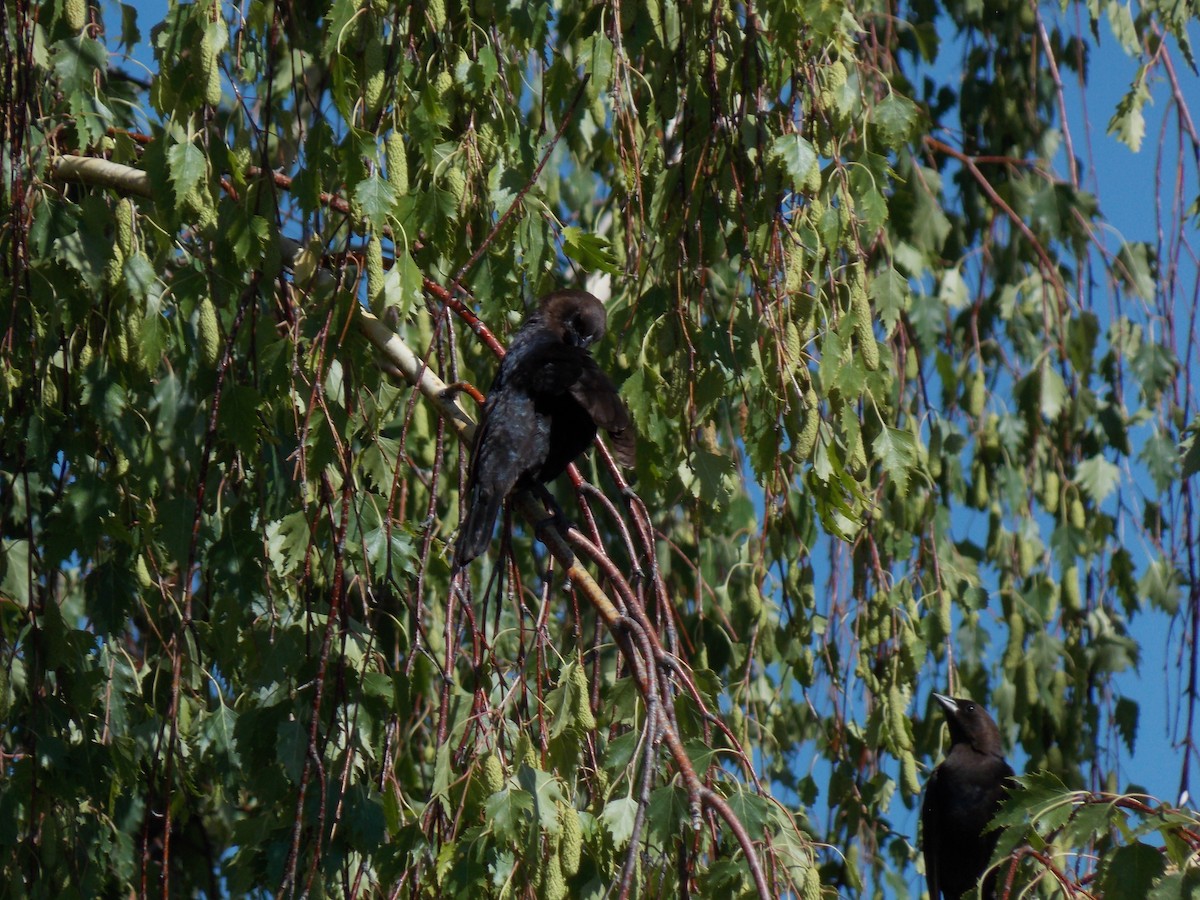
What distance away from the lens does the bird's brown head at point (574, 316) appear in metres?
3.43

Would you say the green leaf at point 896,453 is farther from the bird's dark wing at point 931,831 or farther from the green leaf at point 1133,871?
the bird's dark wing at point 931,831

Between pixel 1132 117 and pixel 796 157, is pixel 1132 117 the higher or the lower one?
the higher one

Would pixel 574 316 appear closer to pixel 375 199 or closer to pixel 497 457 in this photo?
pixel 497 457

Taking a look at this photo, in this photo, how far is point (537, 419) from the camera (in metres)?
3.08

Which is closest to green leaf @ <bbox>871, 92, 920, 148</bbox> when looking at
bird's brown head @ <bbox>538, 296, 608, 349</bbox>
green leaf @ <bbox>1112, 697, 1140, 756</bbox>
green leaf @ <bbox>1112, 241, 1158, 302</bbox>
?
bird's brown head @ <bbox>538, 296, 608, 349</bbox>

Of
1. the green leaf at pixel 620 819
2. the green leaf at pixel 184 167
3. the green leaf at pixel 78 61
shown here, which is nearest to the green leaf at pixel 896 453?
the green leaf at pixel 620 819

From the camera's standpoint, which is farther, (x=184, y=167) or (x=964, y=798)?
(x=964, y=798)

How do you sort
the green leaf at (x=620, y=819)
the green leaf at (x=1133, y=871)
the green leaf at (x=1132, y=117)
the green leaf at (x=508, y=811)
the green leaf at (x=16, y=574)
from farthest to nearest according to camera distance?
1. the green leaf at (x=1132, y=117)
2. the green leaf at (x=16, y=574)
3. the green leaf at (x=620, y=819)
4. the green leaf at (x=508, y=811)
5. the green leaf at (x=1133, y=871)

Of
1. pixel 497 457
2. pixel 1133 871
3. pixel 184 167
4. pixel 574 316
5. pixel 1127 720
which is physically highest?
pixel 574 316

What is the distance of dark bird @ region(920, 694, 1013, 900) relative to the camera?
14.0ft

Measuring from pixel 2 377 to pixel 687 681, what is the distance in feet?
3.95

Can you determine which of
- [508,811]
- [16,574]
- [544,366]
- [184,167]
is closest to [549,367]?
[544,366]

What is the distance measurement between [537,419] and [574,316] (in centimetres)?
47

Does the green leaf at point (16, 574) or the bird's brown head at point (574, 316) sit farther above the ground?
the bird's brown head at point (574, 316)
